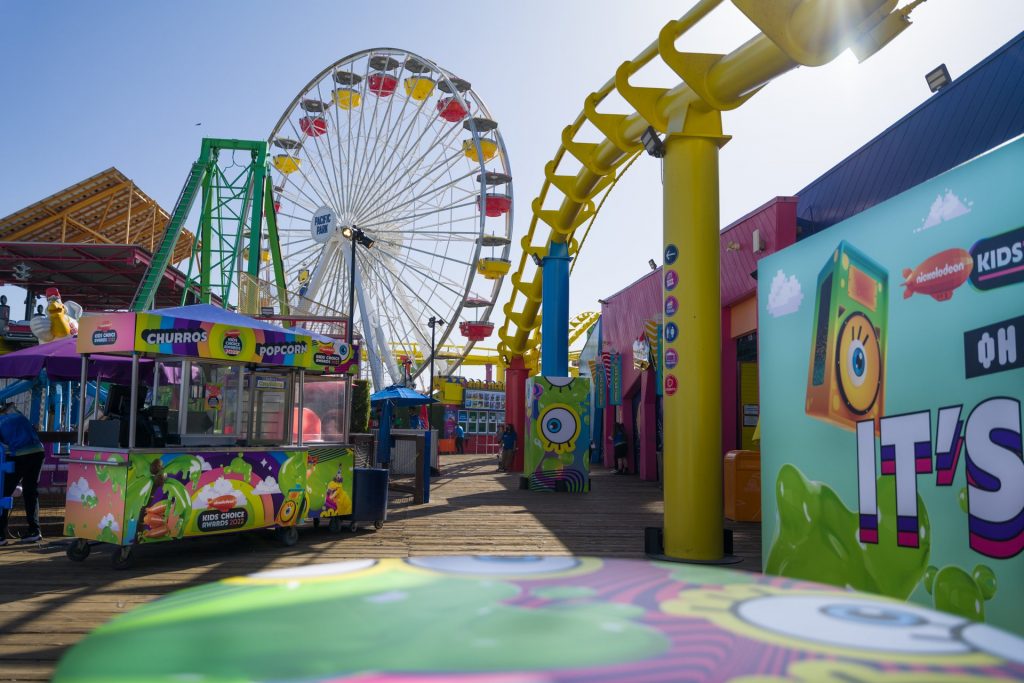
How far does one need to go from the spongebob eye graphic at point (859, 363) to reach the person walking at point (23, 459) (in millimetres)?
7903

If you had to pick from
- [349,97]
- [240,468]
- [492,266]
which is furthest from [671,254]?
[349,97]

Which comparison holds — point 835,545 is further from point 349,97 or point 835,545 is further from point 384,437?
point 349,97

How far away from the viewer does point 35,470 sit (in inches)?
335

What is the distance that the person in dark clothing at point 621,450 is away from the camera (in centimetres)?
2012

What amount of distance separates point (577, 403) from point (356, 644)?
14.1 metres

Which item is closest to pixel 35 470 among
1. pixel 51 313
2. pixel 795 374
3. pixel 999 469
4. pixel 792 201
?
pixel 51 313

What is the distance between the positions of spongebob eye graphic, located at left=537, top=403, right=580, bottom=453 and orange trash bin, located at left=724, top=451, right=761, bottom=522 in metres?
4.68

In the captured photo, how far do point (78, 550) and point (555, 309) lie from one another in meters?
10.2

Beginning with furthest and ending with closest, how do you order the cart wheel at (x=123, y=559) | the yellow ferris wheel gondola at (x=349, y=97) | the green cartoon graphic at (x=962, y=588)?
the yellow ferris wheel gondola at (x=349, y=97), the cart wheel at (x=123, y=559), the green cartoon graphic at (x=962, y=588)

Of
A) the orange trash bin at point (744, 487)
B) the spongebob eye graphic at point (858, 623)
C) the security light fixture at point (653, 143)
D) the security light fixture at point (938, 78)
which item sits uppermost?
the security light fixture at point (938, 78)

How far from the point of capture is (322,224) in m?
26.5

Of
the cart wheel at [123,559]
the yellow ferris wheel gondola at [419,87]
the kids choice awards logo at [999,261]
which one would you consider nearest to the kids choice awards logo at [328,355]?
the cart wheel at [123,559]

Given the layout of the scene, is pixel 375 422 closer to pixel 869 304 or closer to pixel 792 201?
pixel 792 201

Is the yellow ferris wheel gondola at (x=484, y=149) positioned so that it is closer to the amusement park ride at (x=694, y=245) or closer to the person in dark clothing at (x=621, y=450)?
the person in dark clothing at (x=621, y=450)
